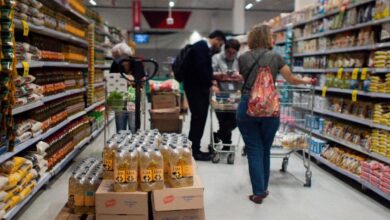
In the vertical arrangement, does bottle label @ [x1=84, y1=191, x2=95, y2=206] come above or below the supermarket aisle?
above

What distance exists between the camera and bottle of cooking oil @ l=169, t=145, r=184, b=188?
2637 millimetres

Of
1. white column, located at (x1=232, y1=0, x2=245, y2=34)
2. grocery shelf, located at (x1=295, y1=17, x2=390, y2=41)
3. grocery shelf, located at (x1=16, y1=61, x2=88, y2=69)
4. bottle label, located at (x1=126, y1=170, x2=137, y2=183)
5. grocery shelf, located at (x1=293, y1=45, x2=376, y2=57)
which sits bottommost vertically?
bottle label, located at (x1=126, y1=170, x2=137, y2=183)

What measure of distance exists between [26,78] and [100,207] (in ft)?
5.74

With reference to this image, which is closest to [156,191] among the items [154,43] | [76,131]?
[76,131]

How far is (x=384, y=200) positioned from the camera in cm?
420

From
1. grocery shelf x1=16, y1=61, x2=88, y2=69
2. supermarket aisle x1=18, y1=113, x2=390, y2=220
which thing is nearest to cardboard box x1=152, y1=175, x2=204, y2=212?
supermarket aisle x1=18, y1=113, x2=390, y2=220

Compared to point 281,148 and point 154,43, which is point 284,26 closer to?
point 281,148

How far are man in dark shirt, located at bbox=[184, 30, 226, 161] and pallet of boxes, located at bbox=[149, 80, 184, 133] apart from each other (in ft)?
2.10

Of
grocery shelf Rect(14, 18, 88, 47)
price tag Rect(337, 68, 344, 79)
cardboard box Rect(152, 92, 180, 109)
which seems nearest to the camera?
grocery shelf Rect(14, 18, 88, 47)

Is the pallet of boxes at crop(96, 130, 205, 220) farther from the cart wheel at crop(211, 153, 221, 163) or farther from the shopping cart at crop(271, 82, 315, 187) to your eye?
the cart wheel at crop(211, 153, 221, 163)

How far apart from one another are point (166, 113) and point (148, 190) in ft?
11.7

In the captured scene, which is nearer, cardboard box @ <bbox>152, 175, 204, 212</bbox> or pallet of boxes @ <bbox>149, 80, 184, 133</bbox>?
cardboard box @ <bbox>152, 175, 204, 212</bbox>

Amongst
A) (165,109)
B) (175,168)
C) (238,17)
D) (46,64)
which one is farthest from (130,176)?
(238,17)

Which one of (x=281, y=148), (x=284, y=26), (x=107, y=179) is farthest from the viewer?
(x=284, y=26)
